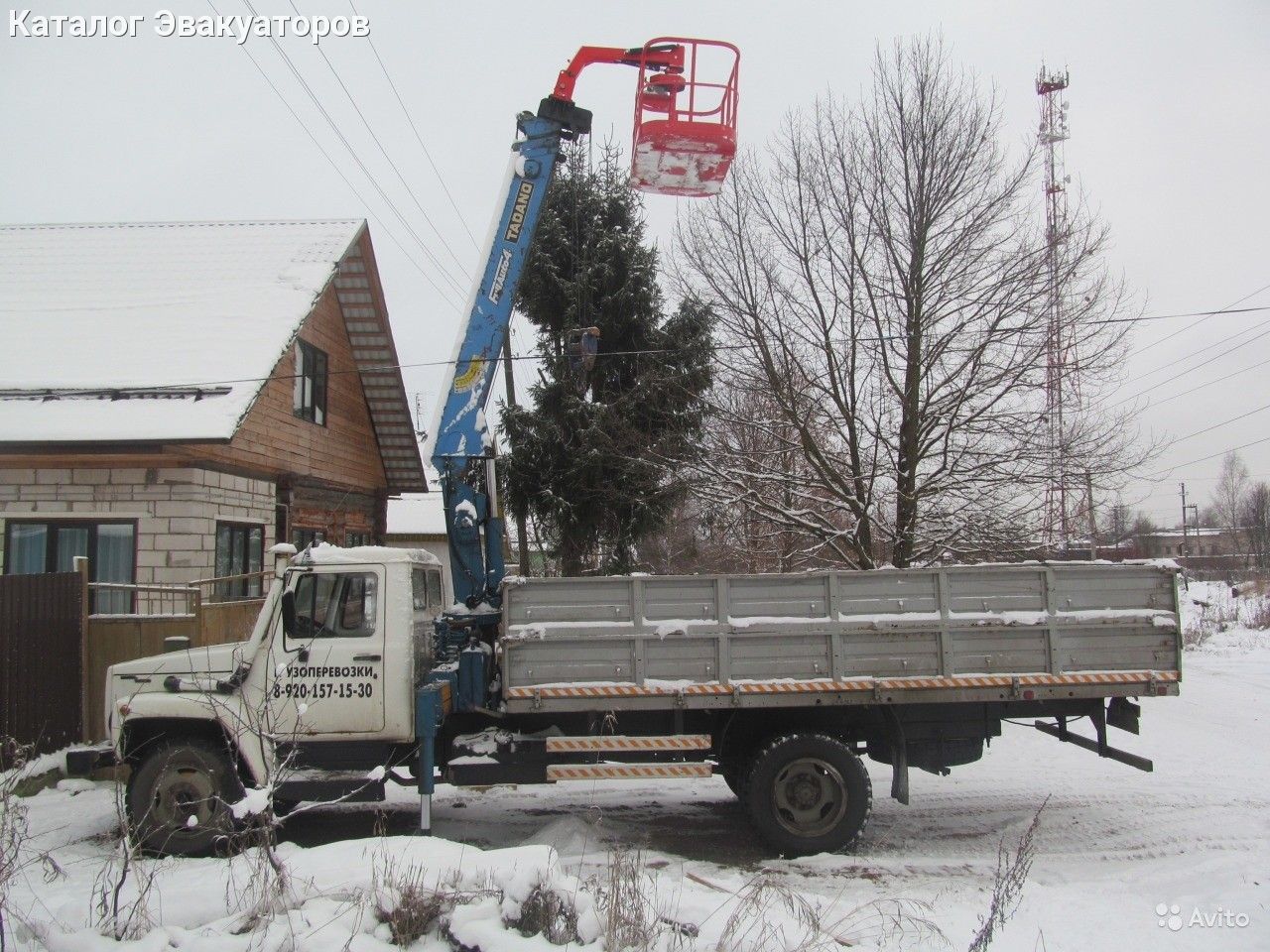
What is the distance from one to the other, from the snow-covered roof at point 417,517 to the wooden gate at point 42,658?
2099 centimetres

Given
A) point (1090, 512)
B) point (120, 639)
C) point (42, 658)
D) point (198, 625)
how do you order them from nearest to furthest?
point (42, 658) → point (120, 639) → point (198, 625) → point (1090, 512)


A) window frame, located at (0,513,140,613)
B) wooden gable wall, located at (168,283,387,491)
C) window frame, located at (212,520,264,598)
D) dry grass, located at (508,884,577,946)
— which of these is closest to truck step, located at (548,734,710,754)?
dry grass, located at (508,884,577,946)

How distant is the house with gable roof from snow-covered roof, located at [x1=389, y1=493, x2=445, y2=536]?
15.6 m

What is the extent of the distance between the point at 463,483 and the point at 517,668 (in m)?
2.13

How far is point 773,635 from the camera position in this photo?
22.4 feet

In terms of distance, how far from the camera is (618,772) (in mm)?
6965

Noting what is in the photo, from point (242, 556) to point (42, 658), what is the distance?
3.87 metres

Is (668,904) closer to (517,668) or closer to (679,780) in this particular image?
(517,668)

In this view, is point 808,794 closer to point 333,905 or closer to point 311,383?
point 333,905

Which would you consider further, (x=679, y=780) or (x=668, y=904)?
(x=679, y=780)

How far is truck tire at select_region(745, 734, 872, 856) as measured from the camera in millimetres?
6836

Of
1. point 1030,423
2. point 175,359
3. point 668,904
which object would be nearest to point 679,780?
point 668,904

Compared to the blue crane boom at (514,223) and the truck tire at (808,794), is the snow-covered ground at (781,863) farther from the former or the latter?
the blue crane boom at (514,223)

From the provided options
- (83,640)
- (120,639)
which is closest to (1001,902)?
(120,639)
